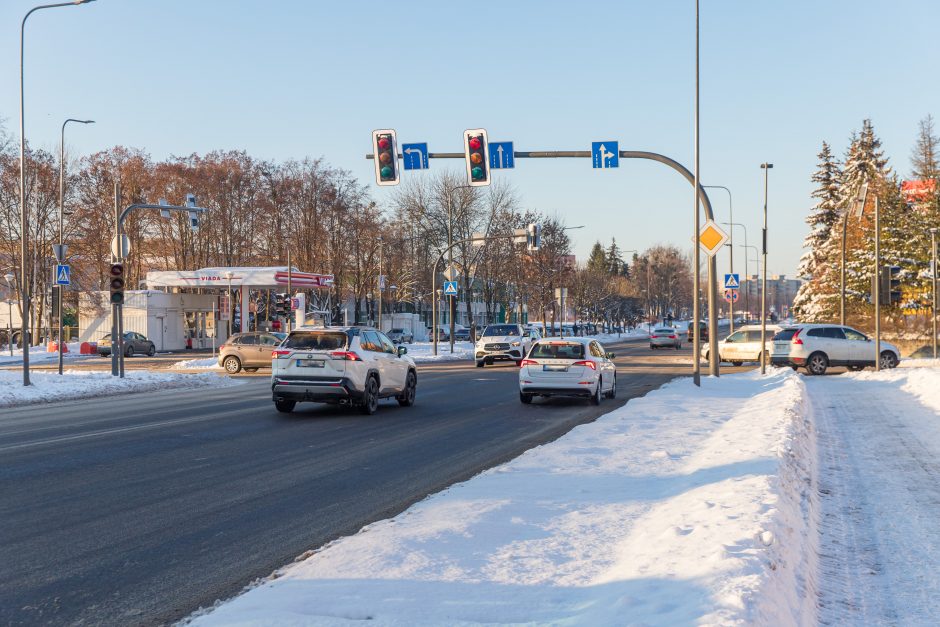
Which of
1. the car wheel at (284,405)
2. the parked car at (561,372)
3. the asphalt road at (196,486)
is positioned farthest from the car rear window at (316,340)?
the parked car at (561,372)

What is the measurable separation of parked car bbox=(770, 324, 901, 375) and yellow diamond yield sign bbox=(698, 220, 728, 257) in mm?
12821

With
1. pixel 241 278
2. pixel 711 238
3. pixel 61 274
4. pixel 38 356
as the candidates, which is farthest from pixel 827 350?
pixel 38 356

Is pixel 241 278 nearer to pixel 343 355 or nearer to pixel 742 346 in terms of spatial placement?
pixel 742 346

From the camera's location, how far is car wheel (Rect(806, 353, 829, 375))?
101 ft

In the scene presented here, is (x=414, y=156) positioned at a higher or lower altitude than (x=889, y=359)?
higher

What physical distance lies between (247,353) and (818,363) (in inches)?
853

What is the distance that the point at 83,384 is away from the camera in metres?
24.5

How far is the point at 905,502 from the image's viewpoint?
8.32 metres

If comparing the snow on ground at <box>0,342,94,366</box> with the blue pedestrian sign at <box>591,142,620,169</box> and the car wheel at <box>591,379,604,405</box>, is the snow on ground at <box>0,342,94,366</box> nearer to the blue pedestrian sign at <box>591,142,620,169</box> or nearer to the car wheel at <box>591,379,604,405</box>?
the blue pedestrian sign at <box>591,142,620,169</box>

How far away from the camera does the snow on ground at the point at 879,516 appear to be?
5.30 metres

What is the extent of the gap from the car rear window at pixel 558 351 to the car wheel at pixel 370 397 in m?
3.93

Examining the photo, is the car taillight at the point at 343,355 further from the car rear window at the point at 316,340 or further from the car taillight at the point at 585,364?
the car taillight at the point at 585,364

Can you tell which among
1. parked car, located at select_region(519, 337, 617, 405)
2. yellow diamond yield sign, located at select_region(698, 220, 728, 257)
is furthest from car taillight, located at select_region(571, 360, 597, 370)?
yellow diamond yield sign, located at select_region(698, 220, 728, 257)

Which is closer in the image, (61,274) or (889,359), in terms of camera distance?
(61,274)
